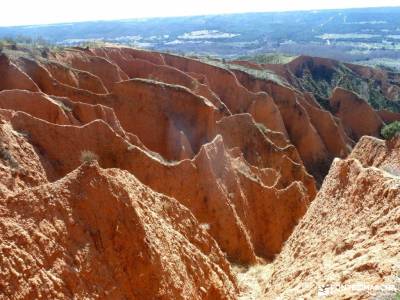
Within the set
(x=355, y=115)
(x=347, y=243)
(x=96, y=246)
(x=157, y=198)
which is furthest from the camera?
(x=355, y=115)

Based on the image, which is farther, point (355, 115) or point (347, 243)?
point (355, 115)

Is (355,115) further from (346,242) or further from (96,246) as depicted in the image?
(96,246)

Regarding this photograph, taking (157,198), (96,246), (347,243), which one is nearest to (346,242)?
(347,243)

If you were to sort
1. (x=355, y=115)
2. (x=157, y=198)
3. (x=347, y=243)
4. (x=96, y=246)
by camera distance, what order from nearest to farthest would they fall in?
(x=96, y=246) → (x=347, y=243) → (x=157, y=198) → (x=355, y=115)

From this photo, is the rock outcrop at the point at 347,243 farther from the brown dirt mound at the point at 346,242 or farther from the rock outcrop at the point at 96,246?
the rock outcrop at the point at 96,246

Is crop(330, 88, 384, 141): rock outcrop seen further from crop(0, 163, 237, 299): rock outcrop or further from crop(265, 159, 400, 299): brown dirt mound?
crop(0, 163, 237, 299): rock outcrop

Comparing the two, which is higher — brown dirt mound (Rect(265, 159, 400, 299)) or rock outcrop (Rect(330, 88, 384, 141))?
brown dirt mound (Rect(265, 159, 400, 299))

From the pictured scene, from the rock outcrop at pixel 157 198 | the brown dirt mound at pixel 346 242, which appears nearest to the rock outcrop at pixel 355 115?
the rock outcrop at pixel 157 198

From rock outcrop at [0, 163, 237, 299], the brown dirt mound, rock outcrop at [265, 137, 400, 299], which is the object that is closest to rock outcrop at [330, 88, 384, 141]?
rock outcrop at [265, 137, 400, 299]

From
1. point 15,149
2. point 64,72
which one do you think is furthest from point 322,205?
point 64,72

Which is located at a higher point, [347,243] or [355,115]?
[347,243]

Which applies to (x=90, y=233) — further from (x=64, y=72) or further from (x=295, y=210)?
(x=64, y=72)
